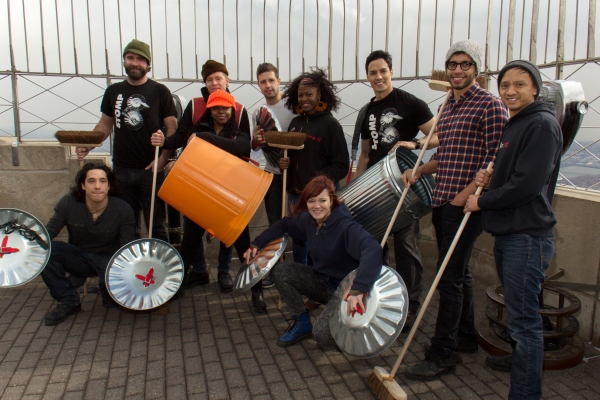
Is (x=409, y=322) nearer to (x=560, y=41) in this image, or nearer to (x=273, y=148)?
(x=273, y=148)

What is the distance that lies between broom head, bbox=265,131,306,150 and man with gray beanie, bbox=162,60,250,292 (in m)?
0.46

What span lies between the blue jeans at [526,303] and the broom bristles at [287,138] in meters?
1.54

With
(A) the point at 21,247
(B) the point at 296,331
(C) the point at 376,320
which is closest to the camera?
(C) the point at 376,320

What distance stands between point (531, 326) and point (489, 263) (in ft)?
6.61

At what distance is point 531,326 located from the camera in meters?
2.10

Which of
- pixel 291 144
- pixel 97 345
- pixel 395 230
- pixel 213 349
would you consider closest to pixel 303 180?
pixel 291 144

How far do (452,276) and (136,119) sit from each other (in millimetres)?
2576

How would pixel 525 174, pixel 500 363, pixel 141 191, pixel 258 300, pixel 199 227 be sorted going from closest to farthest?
pixel 525 174 → pixel 500 363 → pixel 258 300 → pixel 199 227 → pixel 141 191

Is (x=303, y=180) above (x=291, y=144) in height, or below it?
below

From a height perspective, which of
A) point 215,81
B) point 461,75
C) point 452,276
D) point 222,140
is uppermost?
point 215,81

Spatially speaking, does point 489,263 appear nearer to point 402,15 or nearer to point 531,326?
point 531,326

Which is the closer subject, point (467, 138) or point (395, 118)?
point (467, 138)

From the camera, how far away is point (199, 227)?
3.62 meters

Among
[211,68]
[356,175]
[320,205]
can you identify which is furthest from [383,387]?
[211,68]
